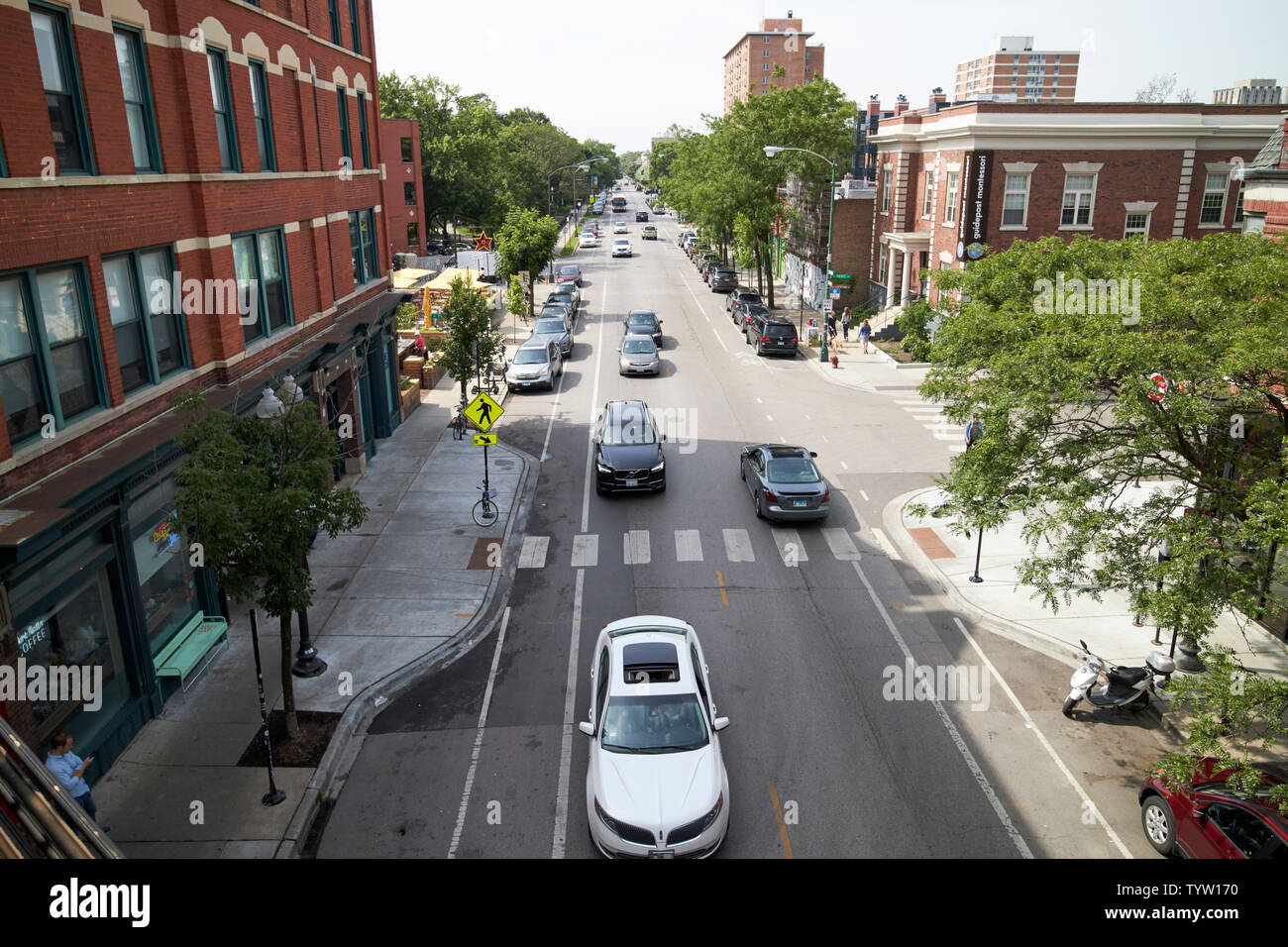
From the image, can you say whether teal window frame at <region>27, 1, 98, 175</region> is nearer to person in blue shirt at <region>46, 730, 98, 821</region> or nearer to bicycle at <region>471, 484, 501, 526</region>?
person in blue shirt at <region>46, 730, 98, 821</region>

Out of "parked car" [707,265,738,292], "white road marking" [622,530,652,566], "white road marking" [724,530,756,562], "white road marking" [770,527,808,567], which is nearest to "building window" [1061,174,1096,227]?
"parked car" [707,265,738,292]

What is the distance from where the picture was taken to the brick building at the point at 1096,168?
37156 millimetres

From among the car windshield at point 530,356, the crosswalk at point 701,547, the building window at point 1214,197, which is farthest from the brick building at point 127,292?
the building window at point 1214,197

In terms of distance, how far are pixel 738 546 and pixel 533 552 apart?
4.59 meters

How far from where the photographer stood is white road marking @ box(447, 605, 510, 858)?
11.1 m

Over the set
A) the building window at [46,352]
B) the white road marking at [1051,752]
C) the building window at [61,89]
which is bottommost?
the white road marking at [1051,752]

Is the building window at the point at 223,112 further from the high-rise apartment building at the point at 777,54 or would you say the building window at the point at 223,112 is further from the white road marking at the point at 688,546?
the high-rise apartment building at the point at 777,54

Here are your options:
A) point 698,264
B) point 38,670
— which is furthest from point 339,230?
point 698,264

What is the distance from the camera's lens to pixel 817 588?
710 inches

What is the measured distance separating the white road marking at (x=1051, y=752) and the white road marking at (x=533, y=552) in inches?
342

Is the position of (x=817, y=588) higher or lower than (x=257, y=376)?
lower

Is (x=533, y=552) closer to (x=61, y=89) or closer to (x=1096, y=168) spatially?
(x=61, y=89)
